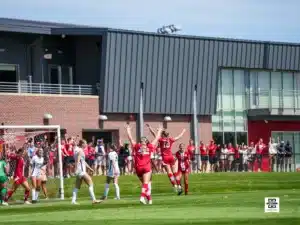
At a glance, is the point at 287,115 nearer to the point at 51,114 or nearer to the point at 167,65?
the point at 167,65

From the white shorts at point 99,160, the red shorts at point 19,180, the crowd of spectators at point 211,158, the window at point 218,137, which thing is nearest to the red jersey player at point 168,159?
the red shorts at point 19,180

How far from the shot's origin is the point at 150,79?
6097 cm

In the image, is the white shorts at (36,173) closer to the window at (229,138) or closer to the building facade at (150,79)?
the building facade at (150,79)

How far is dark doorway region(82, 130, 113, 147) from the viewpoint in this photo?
191 feet

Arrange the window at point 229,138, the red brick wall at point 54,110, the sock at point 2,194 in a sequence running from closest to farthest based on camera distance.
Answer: the sock at point 2,194 < the red brick wall at point 54,110 < the window at point 229,138

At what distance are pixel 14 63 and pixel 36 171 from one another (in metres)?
26.5

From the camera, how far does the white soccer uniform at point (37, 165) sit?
31984 mm

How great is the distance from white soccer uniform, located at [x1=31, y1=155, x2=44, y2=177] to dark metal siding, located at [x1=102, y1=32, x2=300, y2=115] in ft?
85.0

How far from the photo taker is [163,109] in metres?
62.2

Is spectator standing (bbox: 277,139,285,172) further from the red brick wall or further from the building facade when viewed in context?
the red brick wall

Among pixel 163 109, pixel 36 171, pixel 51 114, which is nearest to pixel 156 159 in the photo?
pixel 51 114

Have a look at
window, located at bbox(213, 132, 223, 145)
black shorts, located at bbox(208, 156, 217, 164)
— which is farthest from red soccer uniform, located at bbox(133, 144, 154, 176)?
window, located at bbox(213, 132, 223, 145)

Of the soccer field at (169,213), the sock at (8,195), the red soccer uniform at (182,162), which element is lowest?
the sock at (8,195)

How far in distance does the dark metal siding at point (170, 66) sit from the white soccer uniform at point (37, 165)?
25.9 metres
